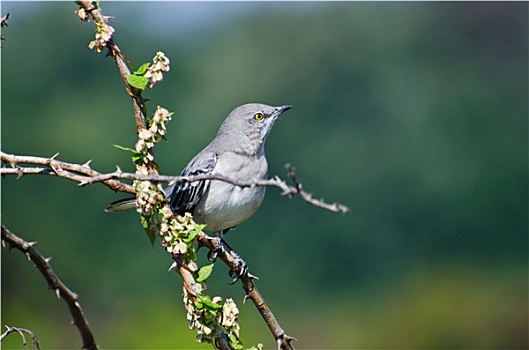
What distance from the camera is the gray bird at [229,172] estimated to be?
3.93 m

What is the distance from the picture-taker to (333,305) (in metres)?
18.0

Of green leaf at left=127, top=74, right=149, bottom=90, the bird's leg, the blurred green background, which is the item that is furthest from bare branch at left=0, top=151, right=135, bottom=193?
the blurred green background

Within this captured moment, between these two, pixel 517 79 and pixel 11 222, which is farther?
pixel 517 79

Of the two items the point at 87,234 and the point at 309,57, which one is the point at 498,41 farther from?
the point at 87,234

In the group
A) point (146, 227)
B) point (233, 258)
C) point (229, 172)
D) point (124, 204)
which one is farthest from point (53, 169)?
point (229, 172)

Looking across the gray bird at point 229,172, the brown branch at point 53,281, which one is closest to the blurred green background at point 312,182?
the gray bird at point 229,172

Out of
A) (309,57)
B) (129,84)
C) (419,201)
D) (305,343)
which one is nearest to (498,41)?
(309,57)

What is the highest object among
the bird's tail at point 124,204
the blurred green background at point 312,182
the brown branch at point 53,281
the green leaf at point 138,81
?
the blurred green background at point 312,182

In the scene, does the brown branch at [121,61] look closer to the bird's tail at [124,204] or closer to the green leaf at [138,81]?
the green leaf at [138,81]

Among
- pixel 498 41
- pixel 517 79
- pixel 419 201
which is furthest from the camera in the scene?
pixel 498 41

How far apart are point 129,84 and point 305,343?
13.9 meters

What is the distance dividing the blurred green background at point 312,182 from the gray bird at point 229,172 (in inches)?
241

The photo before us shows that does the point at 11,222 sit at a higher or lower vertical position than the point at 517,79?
lower

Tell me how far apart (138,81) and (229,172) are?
228 cm
